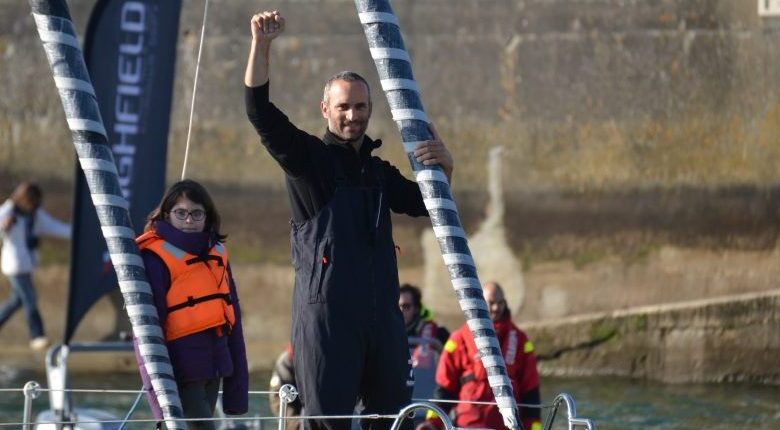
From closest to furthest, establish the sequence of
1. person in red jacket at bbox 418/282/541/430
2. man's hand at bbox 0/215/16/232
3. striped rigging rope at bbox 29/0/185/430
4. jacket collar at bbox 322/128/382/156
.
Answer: jacket collar at bbox 322/128/382/156 → striped rigging rope at bbox 29/0/185/430 → person in red jacket at bbox 418/282/541/430 → man's hand at bbox 0/215/16/232

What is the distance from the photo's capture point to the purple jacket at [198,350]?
5.32m

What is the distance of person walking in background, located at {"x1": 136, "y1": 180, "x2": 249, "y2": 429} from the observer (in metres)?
5.33

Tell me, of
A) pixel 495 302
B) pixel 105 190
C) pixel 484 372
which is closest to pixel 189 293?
pixel 105 190

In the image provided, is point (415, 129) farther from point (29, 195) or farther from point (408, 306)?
point (29, 195)

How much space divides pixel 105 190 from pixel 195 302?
Result: 1.52 ft

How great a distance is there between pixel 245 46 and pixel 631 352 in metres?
4.19

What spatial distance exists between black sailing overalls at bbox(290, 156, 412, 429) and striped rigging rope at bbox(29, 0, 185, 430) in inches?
17.2

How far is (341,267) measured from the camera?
4.90 meters

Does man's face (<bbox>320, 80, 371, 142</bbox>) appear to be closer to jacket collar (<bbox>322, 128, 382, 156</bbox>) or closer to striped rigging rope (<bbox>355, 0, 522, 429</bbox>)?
jacket collar (<bbox>322, 128, 382, 156</bbox>)

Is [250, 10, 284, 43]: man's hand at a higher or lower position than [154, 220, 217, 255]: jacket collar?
higher

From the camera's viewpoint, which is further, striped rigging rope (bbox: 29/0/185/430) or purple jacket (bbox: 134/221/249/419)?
purple jacket (bbox: 134/221/249/419)

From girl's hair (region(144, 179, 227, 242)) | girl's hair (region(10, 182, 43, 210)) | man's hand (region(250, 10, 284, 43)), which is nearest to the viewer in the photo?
man's hand (region(250, 10, 284, 43))

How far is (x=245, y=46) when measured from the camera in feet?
48.4

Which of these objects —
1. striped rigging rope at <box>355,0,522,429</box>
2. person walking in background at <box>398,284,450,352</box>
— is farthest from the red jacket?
striped rigging rope at <box>355,0,522,429</box>
